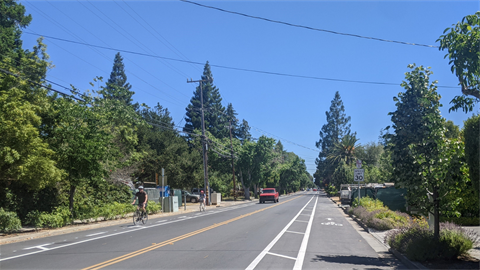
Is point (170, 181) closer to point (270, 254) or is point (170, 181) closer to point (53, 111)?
point (53, 111)

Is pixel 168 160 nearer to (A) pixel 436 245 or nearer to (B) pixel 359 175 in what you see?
(B) pixel 359 175

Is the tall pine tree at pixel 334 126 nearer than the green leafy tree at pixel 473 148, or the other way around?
the green leafy tree at pixel 473 148

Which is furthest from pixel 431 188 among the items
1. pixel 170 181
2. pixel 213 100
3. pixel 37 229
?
pixel 213 100

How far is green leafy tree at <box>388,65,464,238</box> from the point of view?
9133 mm

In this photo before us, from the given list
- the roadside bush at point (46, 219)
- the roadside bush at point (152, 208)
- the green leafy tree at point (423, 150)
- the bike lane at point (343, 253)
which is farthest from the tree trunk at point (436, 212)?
the roadside bush at point (152, 208)

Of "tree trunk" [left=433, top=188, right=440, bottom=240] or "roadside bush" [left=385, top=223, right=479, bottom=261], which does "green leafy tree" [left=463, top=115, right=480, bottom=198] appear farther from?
"tree trunk" [left=433, top=188, right=440, bottom=240]

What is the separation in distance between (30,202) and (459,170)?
17.7m

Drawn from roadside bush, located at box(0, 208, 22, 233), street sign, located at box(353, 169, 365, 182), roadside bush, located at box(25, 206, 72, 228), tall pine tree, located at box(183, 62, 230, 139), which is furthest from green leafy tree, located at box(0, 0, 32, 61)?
tall pine tree, located at box(183, 62, 230, 139)

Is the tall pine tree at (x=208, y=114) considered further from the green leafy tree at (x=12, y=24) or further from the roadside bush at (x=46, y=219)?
the roadside bush at (x=46, y=219)

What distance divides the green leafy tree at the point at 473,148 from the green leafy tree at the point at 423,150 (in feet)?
6.12

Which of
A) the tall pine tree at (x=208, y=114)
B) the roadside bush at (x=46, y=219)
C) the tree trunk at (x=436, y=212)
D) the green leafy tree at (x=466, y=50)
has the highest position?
the tall pine tree at (x=208, y=114)

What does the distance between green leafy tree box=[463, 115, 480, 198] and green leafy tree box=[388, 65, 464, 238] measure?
1866mm

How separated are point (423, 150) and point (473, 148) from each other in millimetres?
2623

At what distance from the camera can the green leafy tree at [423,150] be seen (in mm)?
9133
